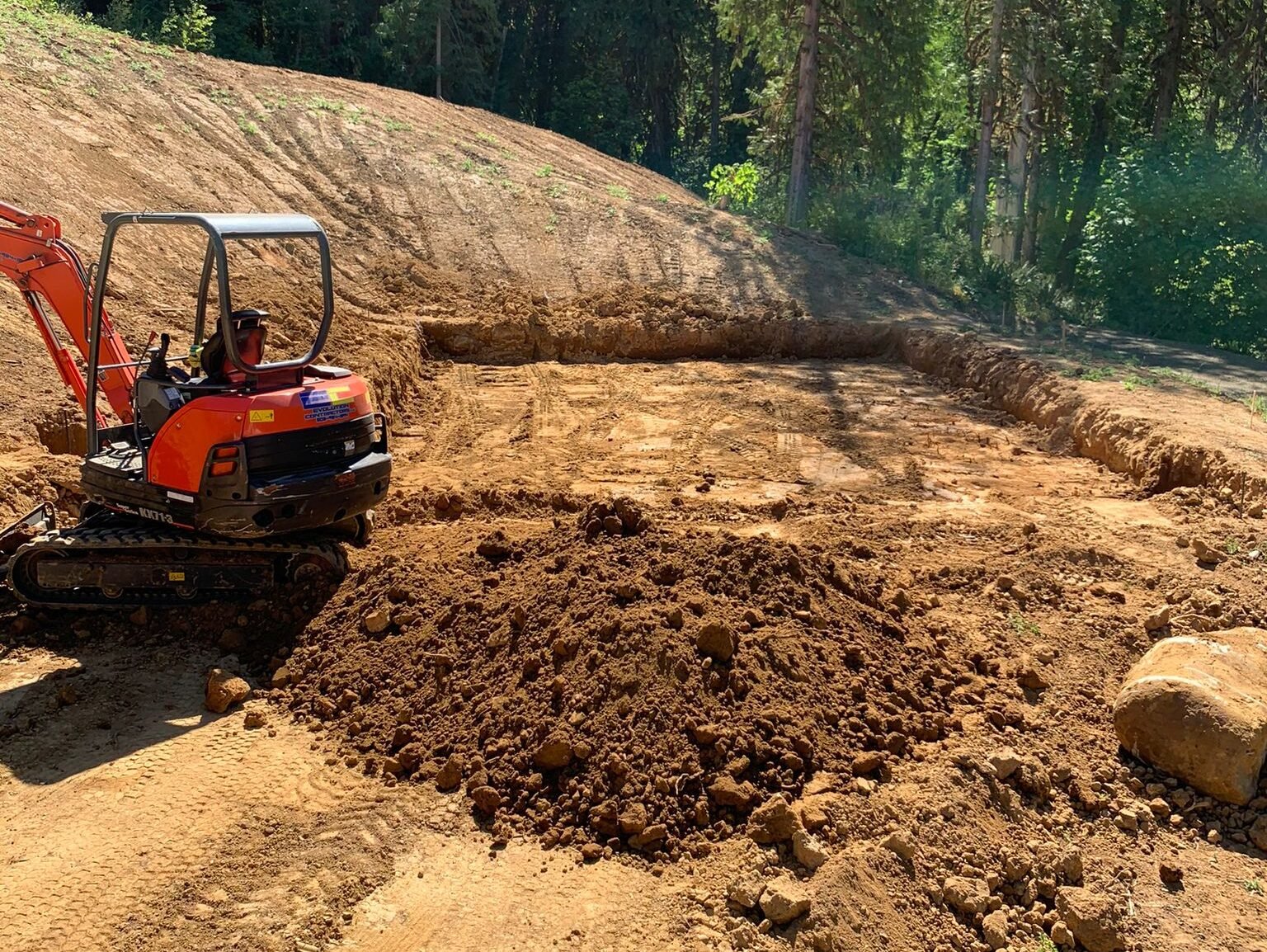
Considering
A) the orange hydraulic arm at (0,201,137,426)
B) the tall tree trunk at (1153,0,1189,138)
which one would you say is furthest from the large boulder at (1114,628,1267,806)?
the tall tree trunk at (1153,0,1189,138)

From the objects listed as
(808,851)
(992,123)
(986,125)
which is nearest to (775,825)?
(808,851)

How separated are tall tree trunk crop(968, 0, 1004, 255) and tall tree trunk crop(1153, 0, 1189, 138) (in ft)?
10.5

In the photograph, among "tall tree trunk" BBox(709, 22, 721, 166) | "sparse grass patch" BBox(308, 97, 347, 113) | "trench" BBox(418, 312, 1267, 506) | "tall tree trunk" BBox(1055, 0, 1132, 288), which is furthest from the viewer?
"tall tree trunk" BBox(709, 22, 721, 166)

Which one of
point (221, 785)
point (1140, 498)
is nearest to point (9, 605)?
point (221, 785)

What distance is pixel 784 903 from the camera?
4.10 meters

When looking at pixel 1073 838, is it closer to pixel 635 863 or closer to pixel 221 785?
pixel 635 863

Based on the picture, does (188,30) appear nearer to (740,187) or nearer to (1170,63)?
(740,187)

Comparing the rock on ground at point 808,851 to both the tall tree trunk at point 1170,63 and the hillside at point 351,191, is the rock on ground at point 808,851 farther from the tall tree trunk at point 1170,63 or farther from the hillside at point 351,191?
the tall tree trunk at point 1170,63

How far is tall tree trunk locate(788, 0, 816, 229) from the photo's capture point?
20.6m

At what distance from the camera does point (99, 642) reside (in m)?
6.27

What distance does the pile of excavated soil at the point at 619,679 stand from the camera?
4785 millimetres

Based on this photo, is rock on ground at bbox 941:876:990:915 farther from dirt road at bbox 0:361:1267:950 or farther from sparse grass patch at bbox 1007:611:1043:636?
sparse grass patch at bbox 1007:611:1043:636

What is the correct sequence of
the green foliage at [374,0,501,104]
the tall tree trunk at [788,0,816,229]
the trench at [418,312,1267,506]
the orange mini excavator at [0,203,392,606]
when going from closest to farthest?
1. the orange mini excavator at [0,203,392,606]
2. the trench at [418,312,1267,506]
3. the tall tree trunk at [788,0,816,229]
4. the green foliage at [374,0,501,104]

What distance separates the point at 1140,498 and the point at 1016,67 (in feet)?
46.6
